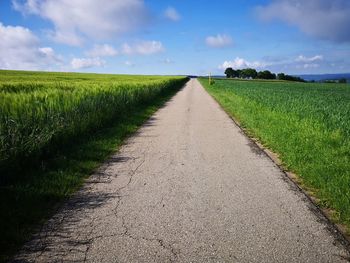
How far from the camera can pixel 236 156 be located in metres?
8.80

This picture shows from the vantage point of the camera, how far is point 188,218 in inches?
195

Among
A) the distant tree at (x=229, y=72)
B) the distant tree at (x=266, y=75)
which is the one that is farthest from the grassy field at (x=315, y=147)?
the distant tree at (x=229, y=72)

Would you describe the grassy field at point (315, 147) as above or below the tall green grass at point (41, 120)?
below

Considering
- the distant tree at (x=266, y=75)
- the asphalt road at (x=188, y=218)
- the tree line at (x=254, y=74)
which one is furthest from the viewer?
the distant tree at (x=266, y=75)

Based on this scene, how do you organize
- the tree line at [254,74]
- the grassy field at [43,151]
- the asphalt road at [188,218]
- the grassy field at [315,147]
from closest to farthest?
the asphalt road at [188,218], the grassy field at [43,151], the grassy field at [315,147], the tree line at [254,74]

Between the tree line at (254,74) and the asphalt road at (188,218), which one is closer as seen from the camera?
the asphalt road at (188,218)

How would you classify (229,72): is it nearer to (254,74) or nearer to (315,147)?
(254,74)

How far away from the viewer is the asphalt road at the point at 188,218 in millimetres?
4004

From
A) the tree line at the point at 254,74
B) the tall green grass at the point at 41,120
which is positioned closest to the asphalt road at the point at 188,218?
the tall green grass at the point at 41,120

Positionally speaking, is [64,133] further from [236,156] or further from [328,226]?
[328,226]

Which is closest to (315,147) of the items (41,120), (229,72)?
(41,120)

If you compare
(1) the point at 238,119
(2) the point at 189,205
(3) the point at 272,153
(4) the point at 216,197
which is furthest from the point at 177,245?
(1) the point at 238,119

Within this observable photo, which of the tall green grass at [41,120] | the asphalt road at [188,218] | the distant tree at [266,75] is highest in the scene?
the tall green grass at [41,120]

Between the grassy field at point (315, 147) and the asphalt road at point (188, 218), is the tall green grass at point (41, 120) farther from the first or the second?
the grassy field at point (315, 147)
